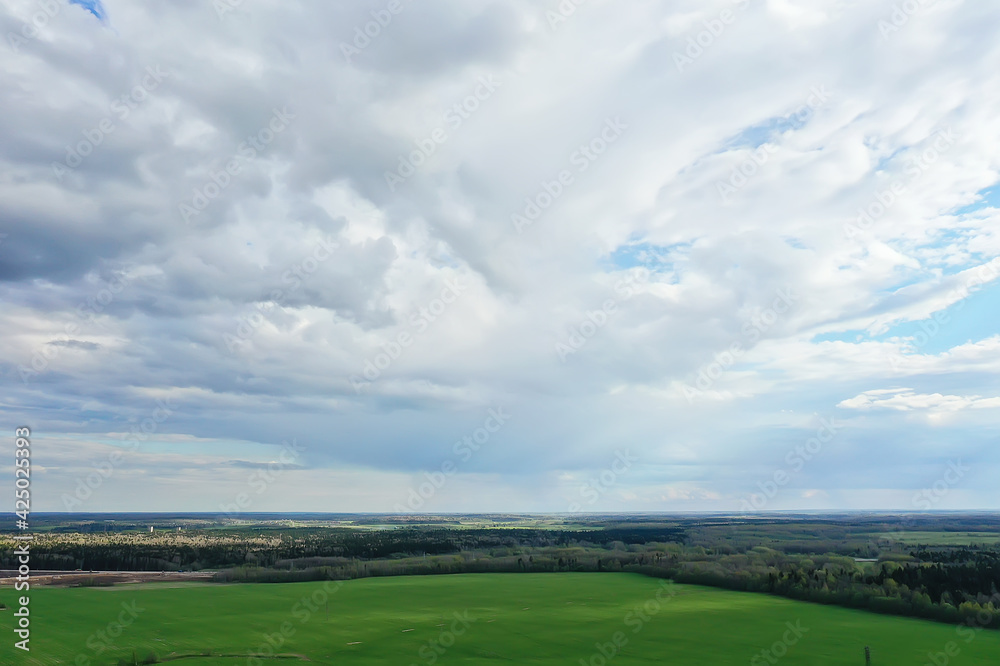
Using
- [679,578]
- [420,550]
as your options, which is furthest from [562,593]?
[420,550]

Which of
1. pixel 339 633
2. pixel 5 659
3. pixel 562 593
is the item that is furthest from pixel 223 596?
pixel 562 593

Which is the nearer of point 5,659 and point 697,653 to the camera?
point 5,659

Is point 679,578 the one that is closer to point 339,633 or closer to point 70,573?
point 339,633

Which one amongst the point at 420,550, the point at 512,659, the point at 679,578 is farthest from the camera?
the point at 420,550

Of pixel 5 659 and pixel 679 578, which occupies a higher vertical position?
pixel 5 659

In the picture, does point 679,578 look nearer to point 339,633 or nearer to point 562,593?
point 562,593

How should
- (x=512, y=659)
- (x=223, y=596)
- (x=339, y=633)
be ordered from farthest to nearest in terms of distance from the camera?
(x=223, y=596)
(x=339, y=633)
(x=512, y=659)
